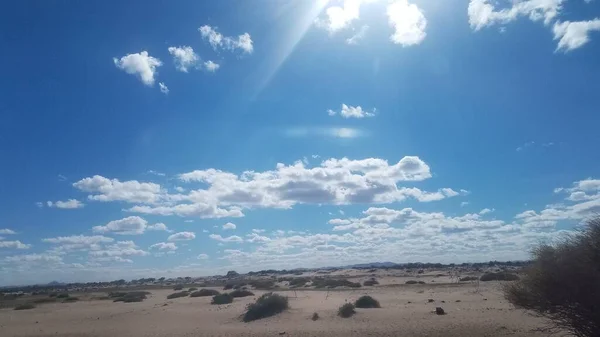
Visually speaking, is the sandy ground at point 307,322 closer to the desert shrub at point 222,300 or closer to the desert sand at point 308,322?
the desert sand at point 308,322

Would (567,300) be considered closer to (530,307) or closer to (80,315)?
(530,307)

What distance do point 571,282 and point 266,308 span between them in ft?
67.7

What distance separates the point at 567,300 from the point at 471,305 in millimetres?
17669

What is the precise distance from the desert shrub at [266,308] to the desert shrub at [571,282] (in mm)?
18465

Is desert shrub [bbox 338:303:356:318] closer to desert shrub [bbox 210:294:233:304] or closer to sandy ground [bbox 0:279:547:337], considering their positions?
sandy ground [bbox 0:279:547:337]

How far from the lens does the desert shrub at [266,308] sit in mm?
30922

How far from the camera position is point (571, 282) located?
14445 millimetres

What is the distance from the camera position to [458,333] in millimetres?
21062

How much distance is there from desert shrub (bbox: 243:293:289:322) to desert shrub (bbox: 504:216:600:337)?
727 inches

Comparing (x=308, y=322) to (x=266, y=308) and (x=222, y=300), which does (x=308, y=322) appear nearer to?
(x=266, y=308)

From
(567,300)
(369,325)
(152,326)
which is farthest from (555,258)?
(152,326)

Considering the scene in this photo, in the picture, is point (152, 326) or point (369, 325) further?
point (152, 326)

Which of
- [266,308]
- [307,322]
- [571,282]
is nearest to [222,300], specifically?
[266,308]

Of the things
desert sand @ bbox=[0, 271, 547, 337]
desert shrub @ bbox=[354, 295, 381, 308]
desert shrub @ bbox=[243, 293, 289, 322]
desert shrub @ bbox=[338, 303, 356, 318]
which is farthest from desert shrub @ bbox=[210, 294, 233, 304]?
desert shrub @ bbox=[338, 303, 356, 318]
